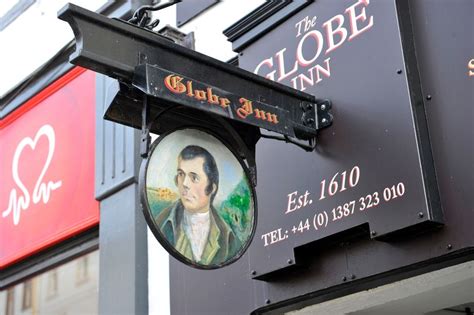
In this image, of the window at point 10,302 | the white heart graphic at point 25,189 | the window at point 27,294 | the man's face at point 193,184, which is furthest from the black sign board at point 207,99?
the window at point 10,302

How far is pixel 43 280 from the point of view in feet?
22.2

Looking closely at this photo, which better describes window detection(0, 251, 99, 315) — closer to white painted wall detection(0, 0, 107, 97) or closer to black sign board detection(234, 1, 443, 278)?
white painted wall detection(0, 0, 107, 97)

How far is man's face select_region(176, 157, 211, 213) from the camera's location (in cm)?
376

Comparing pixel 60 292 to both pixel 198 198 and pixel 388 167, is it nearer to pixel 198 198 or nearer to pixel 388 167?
pixel 198 198

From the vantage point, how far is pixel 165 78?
378cm

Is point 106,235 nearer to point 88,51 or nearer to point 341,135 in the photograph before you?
point 341,135

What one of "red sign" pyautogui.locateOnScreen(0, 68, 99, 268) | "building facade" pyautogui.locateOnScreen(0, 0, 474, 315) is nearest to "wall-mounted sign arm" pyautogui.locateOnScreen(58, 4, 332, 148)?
"building facade" pyautogui.locateOnScreen(0, 0, 474, 315)

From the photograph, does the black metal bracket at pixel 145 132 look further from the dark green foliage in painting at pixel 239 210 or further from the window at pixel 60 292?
the window at pixel 60 292

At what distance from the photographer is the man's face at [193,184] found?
3758 mm

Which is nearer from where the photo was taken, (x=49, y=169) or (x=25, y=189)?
(x=49, y=169)

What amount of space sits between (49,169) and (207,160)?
3.30m

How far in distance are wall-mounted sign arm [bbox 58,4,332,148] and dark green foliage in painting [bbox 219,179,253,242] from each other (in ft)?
1.10

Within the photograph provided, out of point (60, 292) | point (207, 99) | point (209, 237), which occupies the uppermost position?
point (207, 99)

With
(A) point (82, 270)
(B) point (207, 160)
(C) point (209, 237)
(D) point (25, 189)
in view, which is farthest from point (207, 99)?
(D) point (25, 189)
